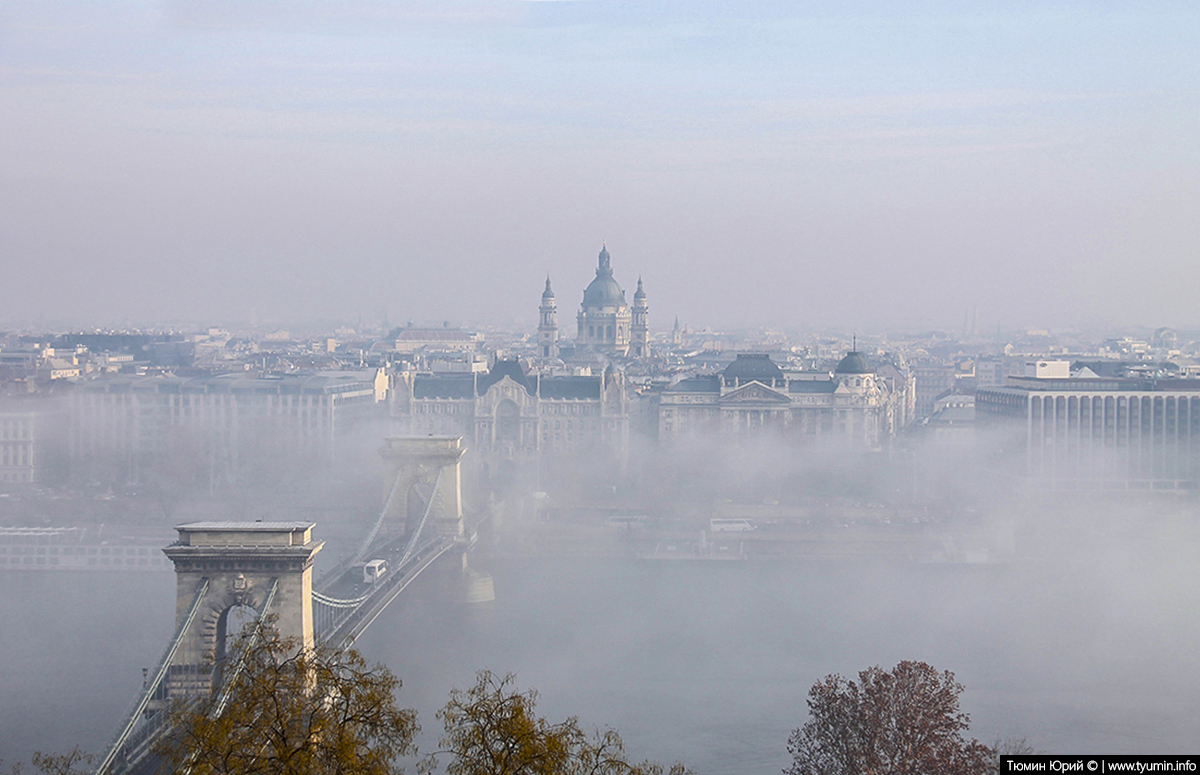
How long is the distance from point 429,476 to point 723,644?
26.5ft

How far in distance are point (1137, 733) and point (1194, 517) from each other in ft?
66.7

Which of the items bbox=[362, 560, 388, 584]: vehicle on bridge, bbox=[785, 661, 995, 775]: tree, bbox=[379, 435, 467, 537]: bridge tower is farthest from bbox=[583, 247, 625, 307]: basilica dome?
bbox=[785, 661, 995, 775]: tree

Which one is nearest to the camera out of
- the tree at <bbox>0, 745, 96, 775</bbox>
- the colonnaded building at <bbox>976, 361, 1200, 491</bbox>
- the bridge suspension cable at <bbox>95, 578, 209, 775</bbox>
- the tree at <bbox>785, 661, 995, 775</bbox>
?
the tree at <bbox>0, 745, 96, 775</bbox>

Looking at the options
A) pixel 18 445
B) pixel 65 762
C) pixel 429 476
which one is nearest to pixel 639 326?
pixel 18 445

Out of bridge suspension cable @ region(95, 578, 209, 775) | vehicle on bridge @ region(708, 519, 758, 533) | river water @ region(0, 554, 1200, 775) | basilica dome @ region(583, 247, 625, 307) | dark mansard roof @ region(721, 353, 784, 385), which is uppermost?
basilica dome @ region(583, 247, 625, 307)

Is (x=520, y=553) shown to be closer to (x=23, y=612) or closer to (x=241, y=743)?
(x=23, y=612)

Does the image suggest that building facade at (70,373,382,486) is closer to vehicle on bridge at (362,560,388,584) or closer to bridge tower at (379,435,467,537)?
bridge tower at (379,435,467,537)

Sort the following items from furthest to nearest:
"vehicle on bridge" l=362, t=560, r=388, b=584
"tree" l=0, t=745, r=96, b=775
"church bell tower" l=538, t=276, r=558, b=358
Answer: "church bell tower" l=538, t=276, r=558, b=358
"vehicle on bridge" l=362, t=560, r=388, b=584
"tree" l=0, t=745, r=96, b=775

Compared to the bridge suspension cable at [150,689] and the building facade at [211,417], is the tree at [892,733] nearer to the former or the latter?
the bridge suspension cable at [150,689]

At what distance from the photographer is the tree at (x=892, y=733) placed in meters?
10.5

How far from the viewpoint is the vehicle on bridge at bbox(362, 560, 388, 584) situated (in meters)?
20.2

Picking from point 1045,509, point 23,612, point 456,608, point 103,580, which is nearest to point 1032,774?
point 456,608

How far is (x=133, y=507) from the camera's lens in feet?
111

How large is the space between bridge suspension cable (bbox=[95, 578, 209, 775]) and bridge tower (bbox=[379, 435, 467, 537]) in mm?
13064
